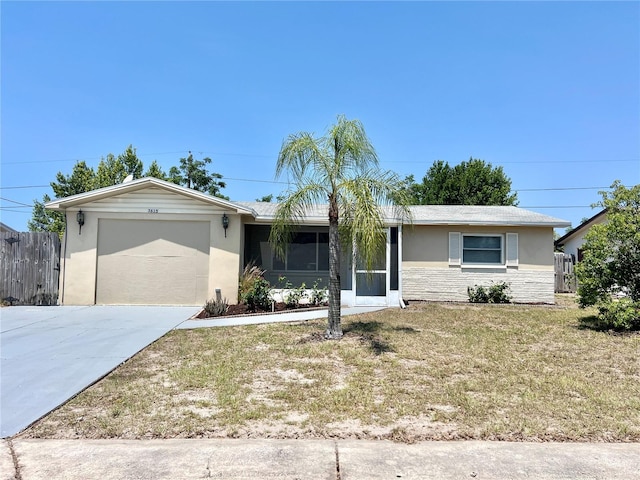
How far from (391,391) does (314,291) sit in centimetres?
720

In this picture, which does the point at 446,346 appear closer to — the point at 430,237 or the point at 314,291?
the point at 314,291

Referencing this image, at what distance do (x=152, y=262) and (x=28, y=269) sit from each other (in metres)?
3.44

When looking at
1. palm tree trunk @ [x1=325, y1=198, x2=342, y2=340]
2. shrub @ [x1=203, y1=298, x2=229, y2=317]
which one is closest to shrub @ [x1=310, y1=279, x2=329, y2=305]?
shrub @ [x1=203, y1=298, x2=229, y2=317]

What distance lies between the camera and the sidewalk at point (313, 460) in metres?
3.18

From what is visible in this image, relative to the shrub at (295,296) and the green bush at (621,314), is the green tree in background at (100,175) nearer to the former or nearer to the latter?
the shrub at (295,296)

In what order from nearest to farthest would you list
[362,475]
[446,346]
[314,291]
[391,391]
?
1. [362,475]
2. [391,391]
3. [446,346]
4. [314,291]

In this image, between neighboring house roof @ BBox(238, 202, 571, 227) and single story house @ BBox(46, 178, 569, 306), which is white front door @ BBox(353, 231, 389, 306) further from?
neighboring house roof @ BBox(238, 202, 571, 227)

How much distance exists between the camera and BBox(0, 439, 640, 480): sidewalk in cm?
318

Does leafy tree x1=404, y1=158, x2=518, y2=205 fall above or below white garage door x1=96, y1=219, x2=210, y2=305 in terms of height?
above

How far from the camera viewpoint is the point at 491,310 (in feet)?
37.9

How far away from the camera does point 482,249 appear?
46.2 ft

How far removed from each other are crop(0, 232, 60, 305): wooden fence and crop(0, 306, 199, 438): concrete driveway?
64 cm

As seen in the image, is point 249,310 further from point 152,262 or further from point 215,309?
point 152,262

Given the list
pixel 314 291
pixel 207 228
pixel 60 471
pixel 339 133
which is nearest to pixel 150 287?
pixel 207 228
